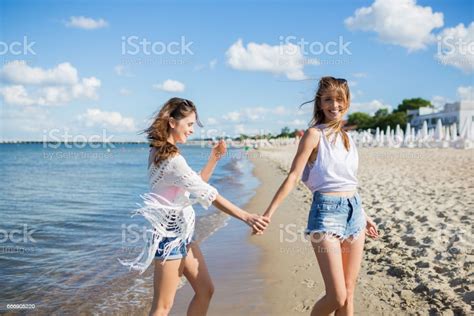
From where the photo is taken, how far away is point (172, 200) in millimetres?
2957

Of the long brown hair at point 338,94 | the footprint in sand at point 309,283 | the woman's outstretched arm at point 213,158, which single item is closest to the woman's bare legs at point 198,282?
the woman's outstretched arm at point 213,158

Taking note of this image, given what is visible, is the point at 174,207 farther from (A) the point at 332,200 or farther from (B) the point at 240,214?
(A) the point at 332,200

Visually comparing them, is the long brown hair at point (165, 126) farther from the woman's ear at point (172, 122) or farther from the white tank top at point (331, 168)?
the white tank top at point (331, 168)

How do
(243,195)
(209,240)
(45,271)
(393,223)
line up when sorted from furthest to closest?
(243,195) < (209,240) < (393,223) < (45,271)

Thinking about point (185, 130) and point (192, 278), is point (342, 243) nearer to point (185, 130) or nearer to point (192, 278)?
point (192, 278)

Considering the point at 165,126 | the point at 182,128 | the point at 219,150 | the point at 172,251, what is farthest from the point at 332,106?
the point at 172,251

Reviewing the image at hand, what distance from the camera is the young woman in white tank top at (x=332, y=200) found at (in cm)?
296

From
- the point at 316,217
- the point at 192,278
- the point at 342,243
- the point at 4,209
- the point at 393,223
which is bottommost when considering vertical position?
the point at 4,209

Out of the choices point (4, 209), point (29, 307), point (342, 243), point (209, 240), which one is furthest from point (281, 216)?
point (4, 209)

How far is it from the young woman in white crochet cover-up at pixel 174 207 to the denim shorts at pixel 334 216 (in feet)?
1.26

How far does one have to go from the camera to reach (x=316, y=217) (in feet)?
9.93

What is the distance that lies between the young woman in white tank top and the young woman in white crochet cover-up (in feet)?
1.39

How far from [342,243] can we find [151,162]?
1429 mm

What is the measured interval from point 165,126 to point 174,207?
54 cm
